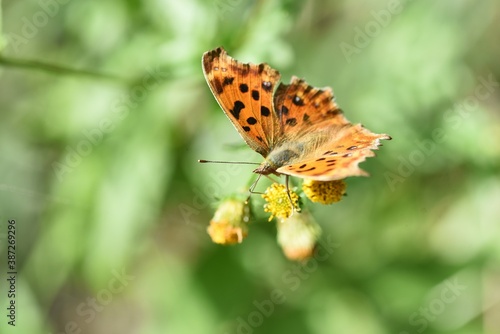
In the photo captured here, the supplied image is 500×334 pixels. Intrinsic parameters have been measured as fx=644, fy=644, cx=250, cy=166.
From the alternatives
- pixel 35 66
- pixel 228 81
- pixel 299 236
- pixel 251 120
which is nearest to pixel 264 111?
pixel 251 120

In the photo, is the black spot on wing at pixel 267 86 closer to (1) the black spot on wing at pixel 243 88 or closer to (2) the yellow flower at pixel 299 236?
(1) the black spot on wing at pixel 243 88

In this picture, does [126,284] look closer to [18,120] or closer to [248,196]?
[18,120]

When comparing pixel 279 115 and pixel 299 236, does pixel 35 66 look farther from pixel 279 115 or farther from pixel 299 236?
pixel 299 236

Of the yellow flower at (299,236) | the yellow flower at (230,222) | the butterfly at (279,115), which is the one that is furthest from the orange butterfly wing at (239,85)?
the yellow flower at (299,236)

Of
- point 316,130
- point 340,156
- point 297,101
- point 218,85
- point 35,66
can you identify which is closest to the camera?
point 340,156

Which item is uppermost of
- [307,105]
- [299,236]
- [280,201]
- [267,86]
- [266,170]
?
[267,86]
